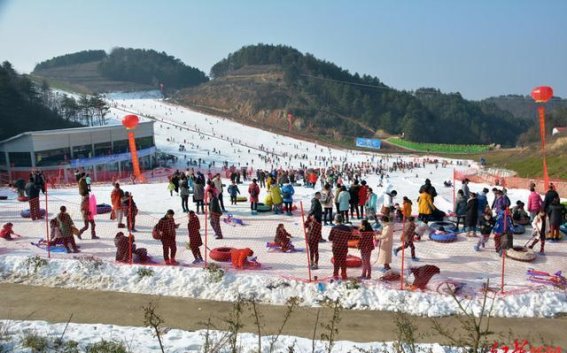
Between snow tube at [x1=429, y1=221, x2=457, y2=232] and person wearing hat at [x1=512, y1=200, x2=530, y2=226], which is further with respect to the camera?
person wearing hat at [x1=512, y1=200, x2=530, y2=226]

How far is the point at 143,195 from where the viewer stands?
2077cm

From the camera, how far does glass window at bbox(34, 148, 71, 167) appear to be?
3928 cm

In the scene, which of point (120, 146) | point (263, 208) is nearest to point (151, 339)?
point (263, 208)

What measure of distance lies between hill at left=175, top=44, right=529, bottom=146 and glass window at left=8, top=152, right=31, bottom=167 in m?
64.8

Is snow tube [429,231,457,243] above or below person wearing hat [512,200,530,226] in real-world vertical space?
below

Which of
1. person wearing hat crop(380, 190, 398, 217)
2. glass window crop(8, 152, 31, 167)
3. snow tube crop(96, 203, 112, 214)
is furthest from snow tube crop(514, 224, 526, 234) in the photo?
glass window crop(8, 152, 31, 167)

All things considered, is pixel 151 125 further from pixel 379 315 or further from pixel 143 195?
pixel 379 315

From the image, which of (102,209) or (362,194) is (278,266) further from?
(102,209)

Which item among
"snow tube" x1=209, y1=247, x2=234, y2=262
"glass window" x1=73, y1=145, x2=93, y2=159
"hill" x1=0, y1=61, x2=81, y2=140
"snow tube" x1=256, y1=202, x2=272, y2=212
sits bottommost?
"snow tube" x1=209, y1=247, x2=234, y2=262

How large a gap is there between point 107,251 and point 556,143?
52.0 meters

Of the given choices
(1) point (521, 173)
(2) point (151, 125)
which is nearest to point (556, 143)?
(1) point (521, 173)

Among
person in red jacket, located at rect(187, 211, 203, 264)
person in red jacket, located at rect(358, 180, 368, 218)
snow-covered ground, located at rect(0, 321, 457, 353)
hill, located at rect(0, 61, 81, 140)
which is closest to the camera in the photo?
snow-covered ground, located at rect(0, 321, 457, 353)

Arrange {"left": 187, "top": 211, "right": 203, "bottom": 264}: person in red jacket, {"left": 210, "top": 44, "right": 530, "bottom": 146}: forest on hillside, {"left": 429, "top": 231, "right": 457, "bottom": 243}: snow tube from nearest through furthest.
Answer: {"left": 187, "top": 211, "right": 203, "bottom": 264}: person in red jacket < {"left": 429, "top": 231, "right": 457, "bottom": 243}: snow tube < {"left": 210, "top": 44, "right": 530, "bottom": 146}: forest on hillside

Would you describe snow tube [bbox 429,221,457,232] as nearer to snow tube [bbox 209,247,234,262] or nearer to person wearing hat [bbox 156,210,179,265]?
snow tube [bbox 209,247,234,262]
